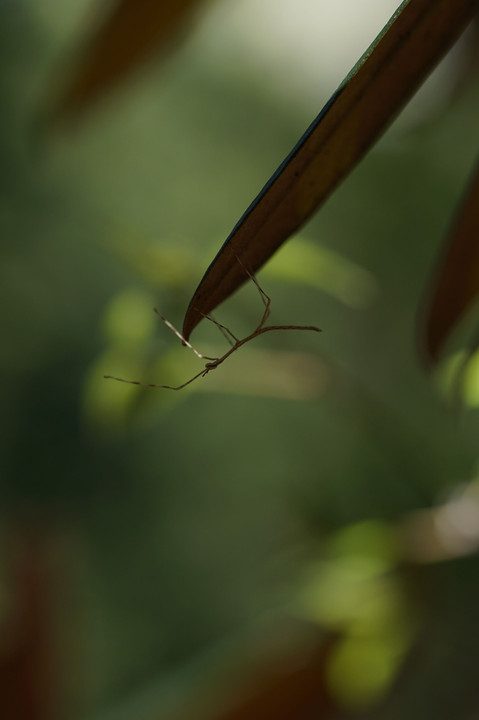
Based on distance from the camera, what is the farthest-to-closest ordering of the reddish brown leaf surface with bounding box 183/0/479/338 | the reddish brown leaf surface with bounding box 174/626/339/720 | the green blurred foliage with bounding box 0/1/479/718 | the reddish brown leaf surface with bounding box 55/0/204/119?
the green blurred foliage with bounding box 0/1/479/718 < the reddish brown leaf surface with bounding box 174/626/339/720 < the reddish brown leaf surface with bounding box 55/0/204/119 < the reddish brown leaf surface with bounding box 183/0/479/338

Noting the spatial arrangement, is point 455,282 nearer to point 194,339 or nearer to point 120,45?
point 120,45

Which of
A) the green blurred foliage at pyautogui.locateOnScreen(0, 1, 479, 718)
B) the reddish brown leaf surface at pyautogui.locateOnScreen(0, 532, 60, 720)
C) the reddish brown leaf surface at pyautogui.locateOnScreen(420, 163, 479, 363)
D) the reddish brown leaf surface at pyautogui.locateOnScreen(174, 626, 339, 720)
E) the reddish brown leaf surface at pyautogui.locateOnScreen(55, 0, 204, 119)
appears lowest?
the green blurred foliage at pyautogui.locateOnScreen(0, 1, 479, 718)

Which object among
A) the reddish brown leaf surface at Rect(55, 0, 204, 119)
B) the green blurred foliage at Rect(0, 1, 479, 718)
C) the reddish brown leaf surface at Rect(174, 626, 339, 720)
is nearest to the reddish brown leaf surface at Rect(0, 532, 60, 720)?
the reddish brown leaf surface at Rect(174, 626, 339, 720)

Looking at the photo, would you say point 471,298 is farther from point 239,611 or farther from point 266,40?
point 239,611

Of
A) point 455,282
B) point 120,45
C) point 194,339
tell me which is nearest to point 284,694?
point 455,282

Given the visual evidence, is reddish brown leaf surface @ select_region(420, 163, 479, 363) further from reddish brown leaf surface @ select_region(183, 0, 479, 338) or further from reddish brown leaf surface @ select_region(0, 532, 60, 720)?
reddish brown leaf surface @ select_region(0, 532, 60, 720)
